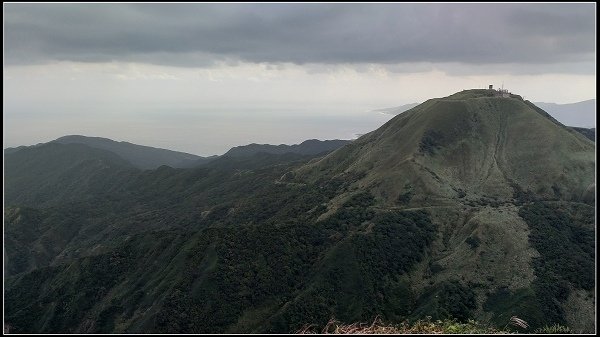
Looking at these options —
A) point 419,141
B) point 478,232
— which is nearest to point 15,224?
point 419,141

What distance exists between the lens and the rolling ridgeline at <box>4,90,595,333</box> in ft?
246

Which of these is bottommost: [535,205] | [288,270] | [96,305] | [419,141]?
[96,305]

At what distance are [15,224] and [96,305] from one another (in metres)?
97.1

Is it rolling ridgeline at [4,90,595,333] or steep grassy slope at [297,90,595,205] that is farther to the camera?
steep grassy slope at [297,90,595,205]

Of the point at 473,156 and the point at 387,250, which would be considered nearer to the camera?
the point at 387,250

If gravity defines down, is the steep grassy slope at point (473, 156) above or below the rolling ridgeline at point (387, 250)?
above

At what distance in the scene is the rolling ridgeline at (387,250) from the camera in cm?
7512

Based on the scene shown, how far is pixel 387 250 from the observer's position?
8719 centimetres

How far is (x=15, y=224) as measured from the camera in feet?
537

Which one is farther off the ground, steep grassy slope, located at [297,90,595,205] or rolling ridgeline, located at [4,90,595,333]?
steep grassy slope, located at [297,90,595,205]

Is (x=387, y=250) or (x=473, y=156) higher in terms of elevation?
(x=473, y=156)

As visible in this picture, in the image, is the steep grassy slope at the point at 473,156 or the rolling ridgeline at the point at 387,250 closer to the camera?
the rolling ridgeline at the point at 387,250

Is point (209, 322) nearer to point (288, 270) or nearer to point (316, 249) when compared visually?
point (288, 270)

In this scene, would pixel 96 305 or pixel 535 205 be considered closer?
pixel 96 305
